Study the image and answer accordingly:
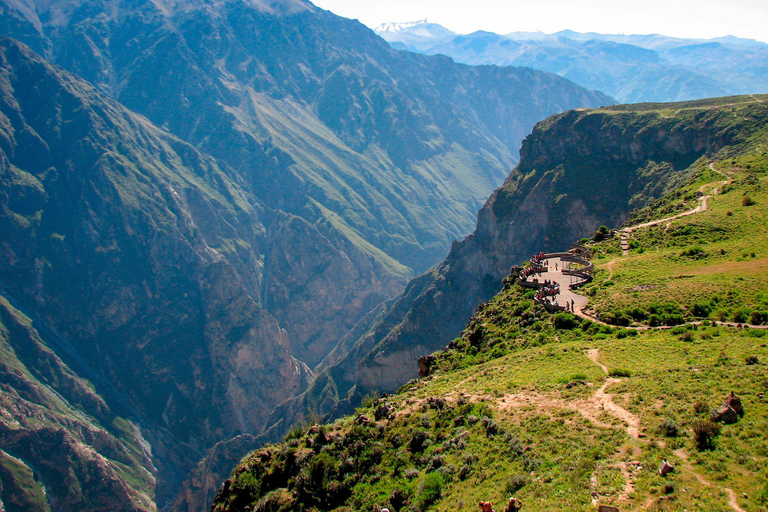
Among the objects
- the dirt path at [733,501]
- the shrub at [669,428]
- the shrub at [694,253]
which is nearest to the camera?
the dirt path at [733,501]

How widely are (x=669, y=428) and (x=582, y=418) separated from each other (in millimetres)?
5128

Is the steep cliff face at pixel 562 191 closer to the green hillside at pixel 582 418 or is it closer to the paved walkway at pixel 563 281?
the paved walkway at pixel 563 281

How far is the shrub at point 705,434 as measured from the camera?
83.3 ft

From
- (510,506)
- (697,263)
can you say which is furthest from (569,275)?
(510,506)

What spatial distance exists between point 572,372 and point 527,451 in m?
11.8

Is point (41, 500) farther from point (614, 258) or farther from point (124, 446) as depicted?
point (614, 258)

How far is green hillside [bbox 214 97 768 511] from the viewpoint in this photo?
24969 millimetres

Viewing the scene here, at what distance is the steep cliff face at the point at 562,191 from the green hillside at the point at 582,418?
75430 mm

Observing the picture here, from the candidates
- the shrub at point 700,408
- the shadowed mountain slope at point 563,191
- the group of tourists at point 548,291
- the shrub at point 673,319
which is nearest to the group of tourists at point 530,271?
the group of tourists at point 548,291

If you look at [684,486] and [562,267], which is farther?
[562,267]

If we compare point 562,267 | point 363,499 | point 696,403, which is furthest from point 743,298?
point 363,499

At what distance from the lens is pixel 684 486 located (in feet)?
75.8

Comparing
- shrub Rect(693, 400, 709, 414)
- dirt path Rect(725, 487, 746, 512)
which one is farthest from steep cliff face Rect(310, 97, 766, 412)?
dirt path Rect(725, 487, 746, 512)

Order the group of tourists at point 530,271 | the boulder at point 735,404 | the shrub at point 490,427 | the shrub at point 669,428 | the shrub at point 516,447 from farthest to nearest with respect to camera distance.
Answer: the group of tourists at point 530,271 < the shrub at point 490,427 < the shrub at point 516,447 < the shrub at point 669,428 < the boulder at point 735,404
